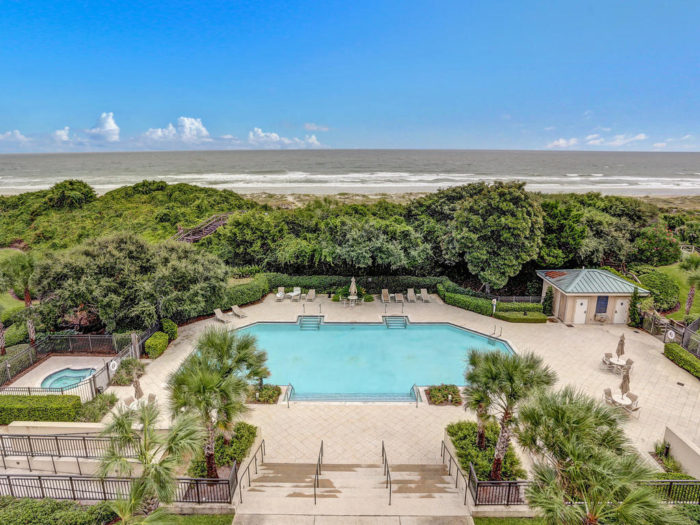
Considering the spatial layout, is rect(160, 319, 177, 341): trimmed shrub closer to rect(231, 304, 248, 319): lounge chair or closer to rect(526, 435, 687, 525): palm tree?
rect(231, 304, 248, 319): lounge chair

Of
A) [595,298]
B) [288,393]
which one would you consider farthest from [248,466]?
[595,298]

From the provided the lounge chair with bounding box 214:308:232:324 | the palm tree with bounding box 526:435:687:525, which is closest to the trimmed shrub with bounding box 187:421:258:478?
the palm tree with bounding box 526:435:687:525

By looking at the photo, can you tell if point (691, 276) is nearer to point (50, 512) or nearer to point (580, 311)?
point (580, 311)

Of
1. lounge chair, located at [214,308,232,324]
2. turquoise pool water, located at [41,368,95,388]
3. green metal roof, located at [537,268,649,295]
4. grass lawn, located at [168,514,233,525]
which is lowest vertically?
turquoise pool water, located at [41,368,95,388]

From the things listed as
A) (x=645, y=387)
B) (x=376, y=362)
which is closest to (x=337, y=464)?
(x=376, y=362)

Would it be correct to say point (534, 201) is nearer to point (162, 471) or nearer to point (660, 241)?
point (660, 241)

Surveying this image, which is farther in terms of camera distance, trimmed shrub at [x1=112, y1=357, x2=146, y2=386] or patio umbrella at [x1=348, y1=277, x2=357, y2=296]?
patio umbrella at [x1=348, y1=277, x2=357, y2=296]
